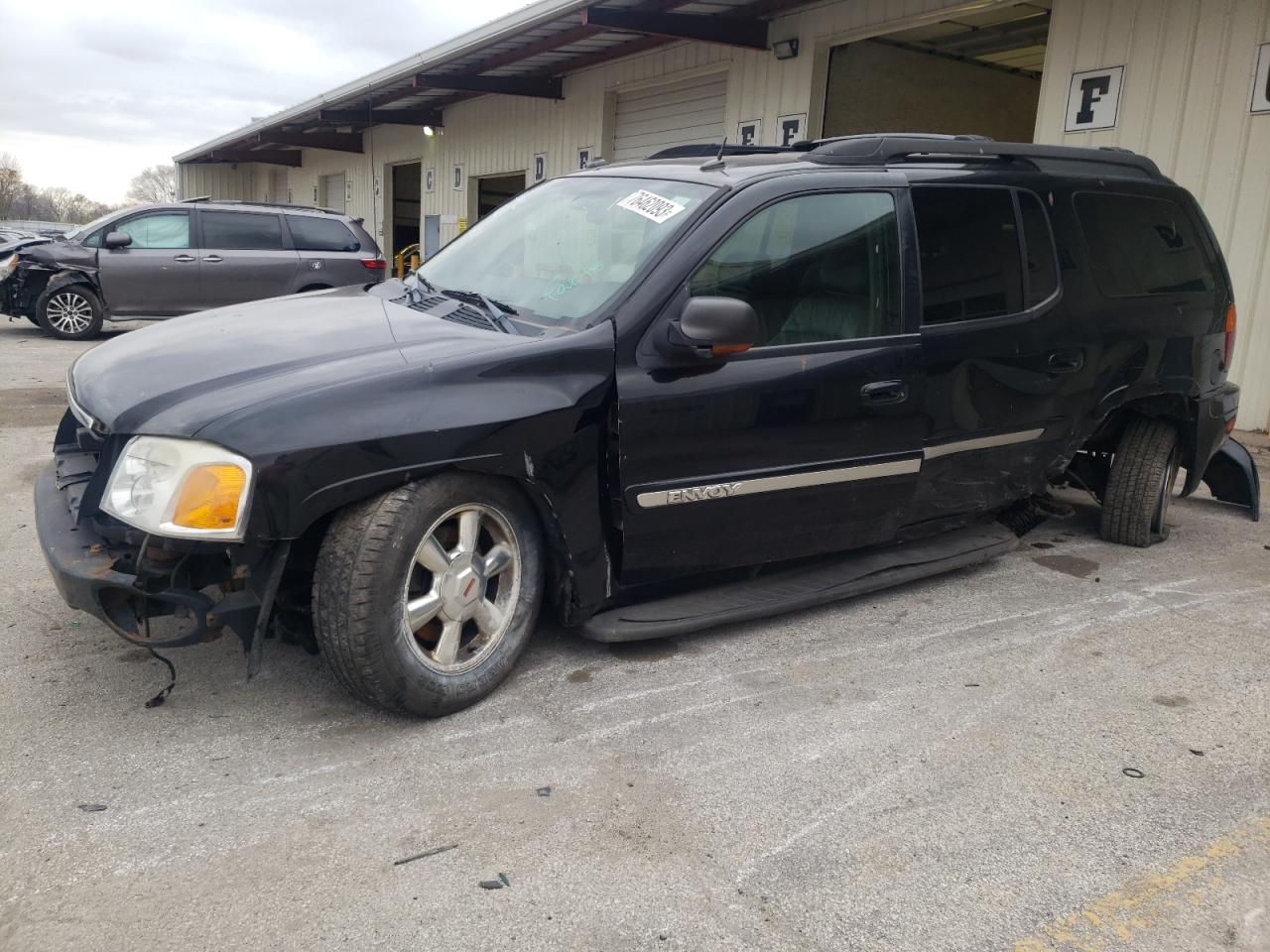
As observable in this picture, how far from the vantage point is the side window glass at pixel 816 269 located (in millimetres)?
3414

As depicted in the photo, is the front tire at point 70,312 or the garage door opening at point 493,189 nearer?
the front tire at point 70,312

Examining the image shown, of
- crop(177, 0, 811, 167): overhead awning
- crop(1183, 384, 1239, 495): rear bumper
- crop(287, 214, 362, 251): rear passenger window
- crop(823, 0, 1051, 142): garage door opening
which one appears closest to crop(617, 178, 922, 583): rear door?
crop(1183, 384, 1239, 495): rear bumper

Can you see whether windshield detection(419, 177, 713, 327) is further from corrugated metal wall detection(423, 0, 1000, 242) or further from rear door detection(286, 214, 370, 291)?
rear door detection(286, 214, 370, 291)

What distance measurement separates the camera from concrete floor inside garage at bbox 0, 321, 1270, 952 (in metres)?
2.20

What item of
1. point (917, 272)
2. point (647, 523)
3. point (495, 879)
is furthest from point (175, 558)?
point (917, 272)

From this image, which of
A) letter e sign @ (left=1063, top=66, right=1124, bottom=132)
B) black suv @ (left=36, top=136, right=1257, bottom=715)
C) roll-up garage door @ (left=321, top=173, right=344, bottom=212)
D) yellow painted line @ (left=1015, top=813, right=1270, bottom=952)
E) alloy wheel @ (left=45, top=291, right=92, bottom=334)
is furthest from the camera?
roll-up garage door @ (left=321, top=173, right=344, bottom=212)

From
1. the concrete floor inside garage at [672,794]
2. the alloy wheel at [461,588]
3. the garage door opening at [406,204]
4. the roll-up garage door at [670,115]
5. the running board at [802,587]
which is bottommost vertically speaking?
the concrete floor inside garage at [672,794]

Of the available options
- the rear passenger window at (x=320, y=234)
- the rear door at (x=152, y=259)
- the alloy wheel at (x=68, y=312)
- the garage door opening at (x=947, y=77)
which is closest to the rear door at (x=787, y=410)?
the garage door opening at (x=947, y=77)

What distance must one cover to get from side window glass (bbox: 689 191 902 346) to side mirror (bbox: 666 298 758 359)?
0.22 metres

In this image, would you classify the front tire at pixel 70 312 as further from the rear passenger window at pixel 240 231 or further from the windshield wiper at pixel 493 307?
the windshield wiper at pixel 493 307

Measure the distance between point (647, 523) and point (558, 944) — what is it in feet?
4.73

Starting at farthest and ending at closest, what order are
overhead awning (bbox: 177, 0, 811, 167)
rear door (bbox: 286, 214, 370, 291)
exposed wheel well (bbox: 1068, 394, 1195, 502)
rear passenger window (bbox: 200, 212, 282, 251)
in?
rear door (bbox: 286, 214, 370, 291) < rear passenger window (bbox: 200, 212, 282, 251) < overhead awning (bbox: 177, 0, 811, 167) < exposed wheel well (bbox: 1068, 394, 1195, 502)

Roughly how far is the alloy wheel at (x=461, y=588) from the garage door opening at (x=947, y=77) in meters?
9.65

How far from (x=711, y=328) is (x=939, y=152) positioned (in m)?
1.61
